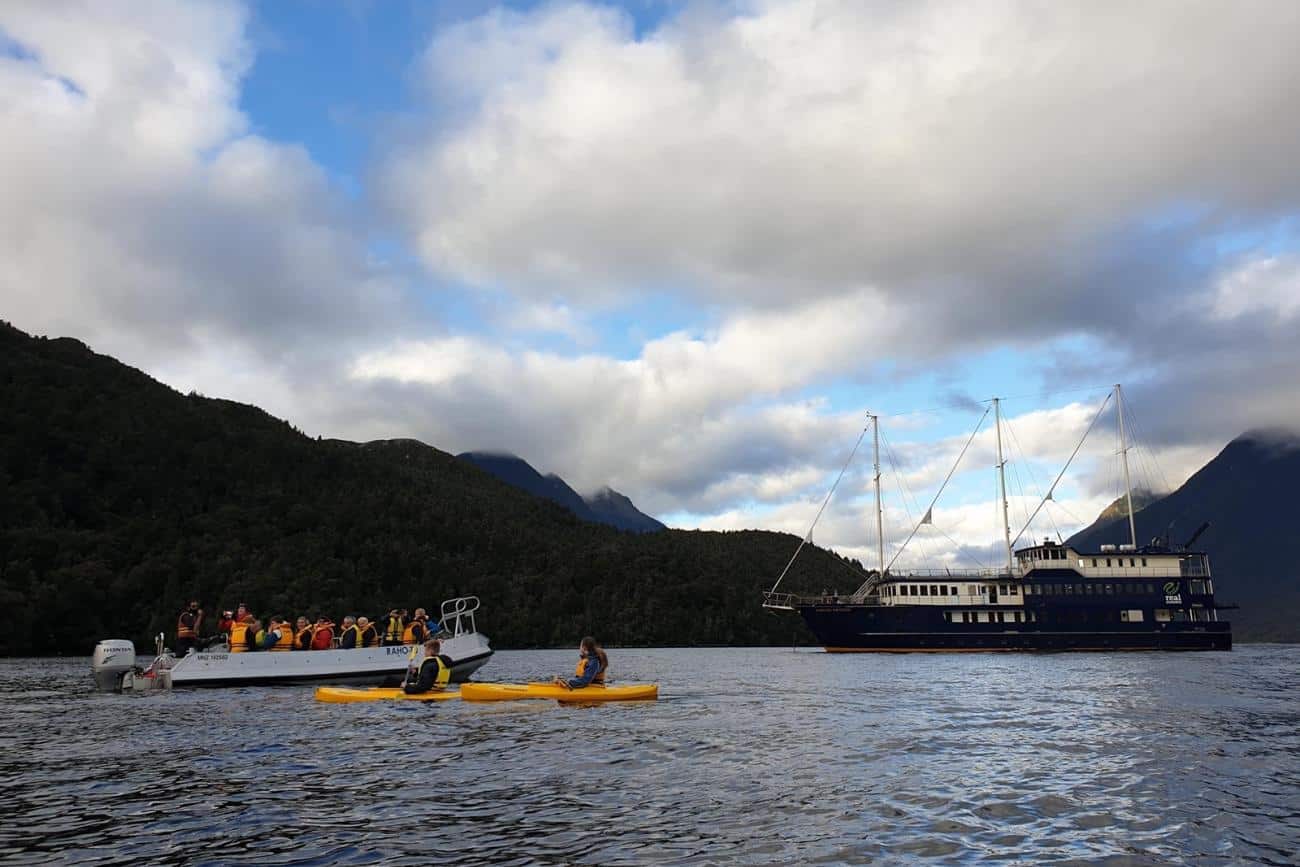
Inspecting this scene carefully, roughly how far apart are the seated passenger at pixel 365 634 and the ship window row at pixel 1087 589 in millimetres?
64236

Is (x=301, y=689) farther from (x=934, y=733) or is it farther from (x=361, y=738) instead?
(x=934, y=733)

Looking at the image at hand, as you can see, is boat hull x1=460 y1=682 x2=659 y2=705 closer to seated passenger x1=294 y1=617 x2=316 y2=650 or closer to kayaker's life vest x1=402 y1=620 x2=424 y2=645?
kayaker's life vest x1=402 y1=620 x2=424 y2=645

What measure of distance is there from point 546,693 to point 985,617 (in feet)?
211

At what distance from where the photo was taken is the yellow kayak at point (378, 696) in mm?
34938

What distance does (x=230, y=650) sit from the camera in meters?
42.8

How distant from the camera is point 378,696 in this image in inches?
1388

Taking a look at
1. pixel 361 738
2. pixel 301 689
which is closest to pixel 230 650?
pixel 301 689

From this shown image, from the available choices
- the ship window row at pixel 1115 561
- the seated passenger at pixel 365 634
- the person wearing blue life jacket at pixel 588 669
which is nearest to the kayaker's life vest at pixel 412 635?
the seated passenger at pixel 365 634

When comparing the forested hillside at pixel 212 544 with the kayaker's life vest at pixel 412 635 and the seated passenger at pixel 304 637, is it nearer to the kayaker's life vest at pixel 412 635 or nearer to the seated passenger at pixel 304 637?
the seated passenger at pixel 304 637

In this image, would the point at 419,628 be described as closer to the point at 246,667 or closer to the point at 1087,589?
the point at 246,667

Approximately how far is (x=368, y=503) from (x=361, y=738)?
560 feet

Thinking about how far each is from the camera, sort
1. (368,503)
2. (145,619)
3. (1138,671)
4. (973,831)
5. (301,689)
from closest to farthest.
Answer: (973,831), (301,689), (1138,671), (145,619), (368,503)

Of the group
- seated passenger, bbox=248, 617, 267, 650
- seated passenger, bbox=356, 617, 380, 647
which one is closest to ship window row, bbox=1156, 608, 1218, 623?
seated passenger, bbox=356, 617, 380, 647

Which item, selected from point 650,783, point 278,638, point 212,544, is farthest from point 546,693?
point 212,544
